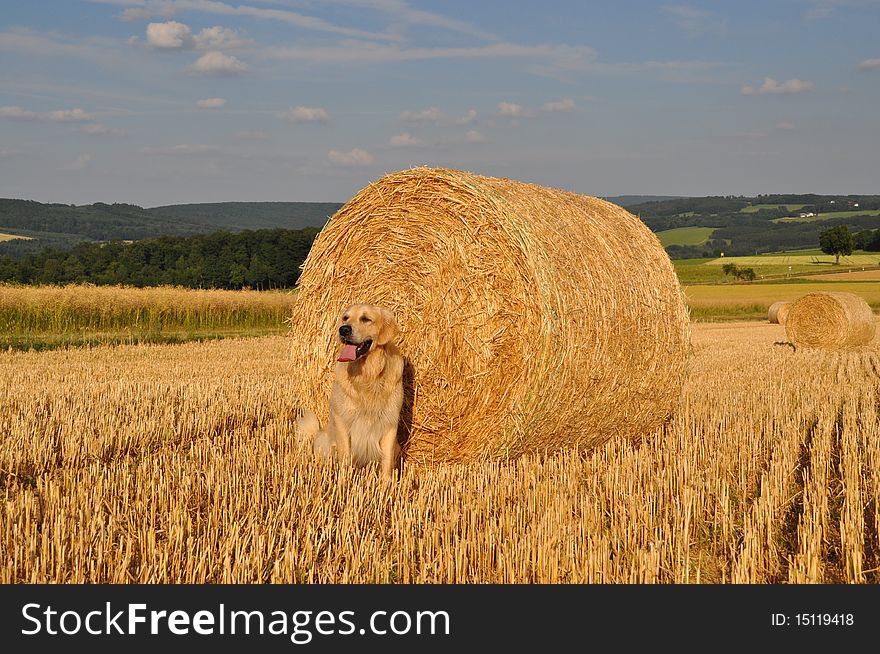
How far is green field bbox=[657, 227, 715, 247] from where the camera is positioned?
95.2m

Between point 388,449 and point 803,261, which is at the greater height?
point 803,261

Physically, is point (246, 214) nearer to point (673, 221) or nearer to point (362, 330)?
point (673, 221)

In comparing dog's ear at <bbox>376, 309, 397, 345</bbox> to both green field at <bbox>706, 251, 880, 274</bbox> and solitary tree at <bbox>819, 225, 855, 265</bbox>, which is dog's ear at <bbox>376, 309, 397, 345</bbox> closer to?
green field at <bbox>706, 251, 880, 274</bbox>

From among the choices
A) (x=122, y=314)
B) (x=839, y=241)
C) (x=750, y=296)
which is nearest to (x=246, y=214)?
(x=839, y=241)

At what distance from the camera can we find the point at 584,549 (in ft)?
14.7

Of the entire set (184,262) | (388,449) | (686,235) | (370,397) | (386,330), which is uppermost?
(686,235)

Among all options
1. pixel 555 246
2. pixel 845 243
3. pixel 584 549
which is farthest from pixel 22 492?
pixel 845 243

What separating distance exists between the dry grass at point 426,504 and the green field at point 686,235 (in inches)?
3379

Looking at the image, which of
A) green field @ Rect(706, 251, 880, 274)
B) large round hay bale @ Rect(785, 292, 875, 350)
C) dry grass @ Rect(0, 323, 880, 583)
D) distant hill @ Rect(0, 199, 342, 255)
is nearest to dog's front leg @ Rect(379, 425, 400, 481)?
dry grass @ Rect(0, 323, 880, 583)

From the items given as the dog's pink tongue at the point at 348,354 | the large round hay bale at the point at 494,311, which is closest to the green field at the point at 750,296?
the large round hay bale at the point at 494,311

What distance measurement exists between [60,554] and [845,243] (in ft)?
259

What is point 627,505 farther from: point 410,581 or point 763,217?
point 763,217

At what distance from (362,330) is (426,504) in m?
Answer: 1.50

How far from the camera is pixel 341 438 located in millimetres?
A: 6668
